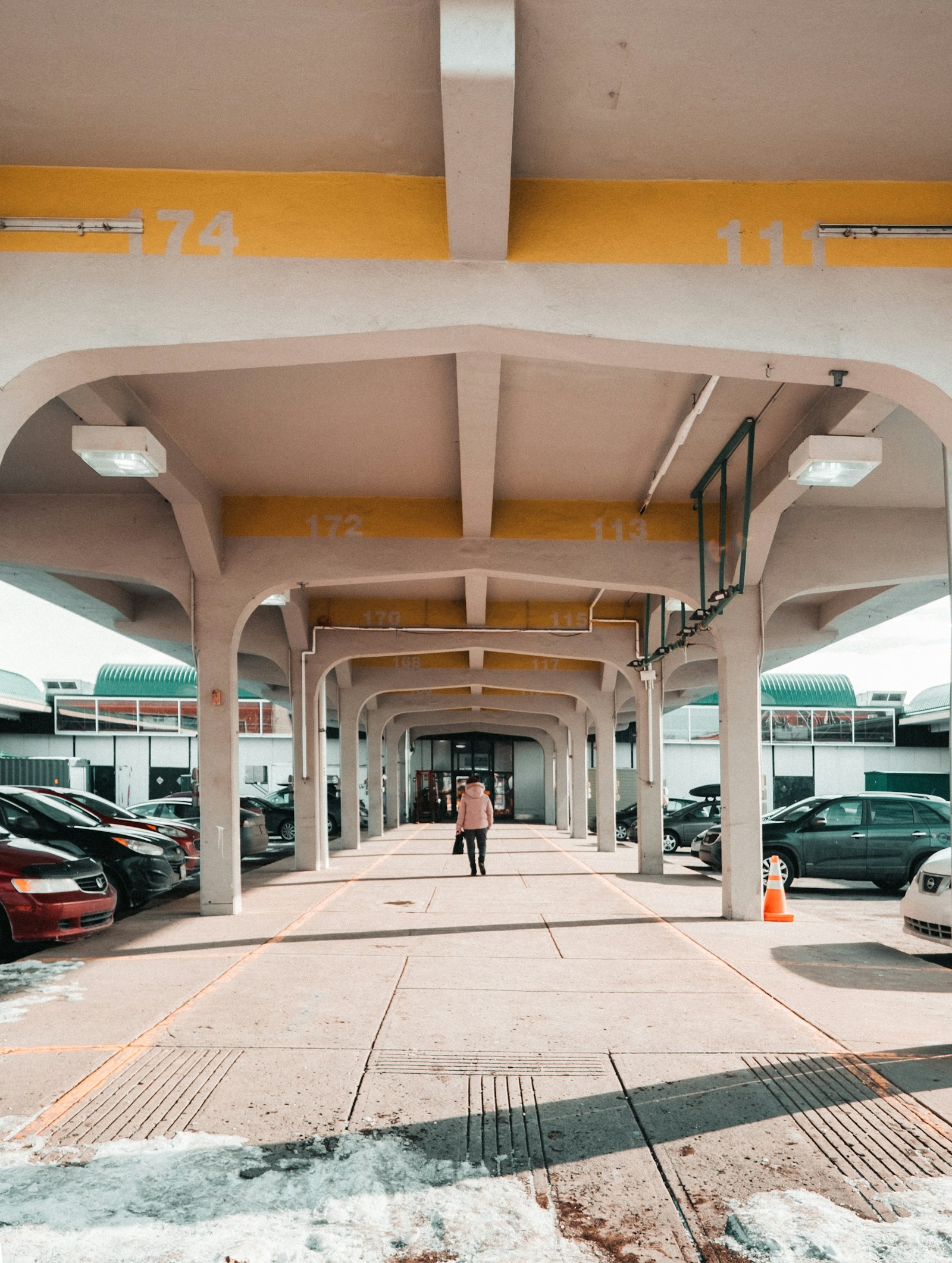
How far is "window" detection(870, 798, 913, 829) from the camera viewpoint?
16.4 metres

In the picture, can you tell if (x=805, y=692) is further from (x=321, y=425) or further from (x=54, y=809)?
(x=321, y=425)

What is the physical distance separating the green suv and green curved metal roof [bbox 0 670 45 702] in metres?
32.3

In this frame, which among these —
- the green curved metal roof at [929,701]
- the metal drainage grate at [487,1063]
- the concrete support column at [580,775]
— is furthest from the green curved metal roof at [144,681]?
the metal drainage grate at [487,1063]

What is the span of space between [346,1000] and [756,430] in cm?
617

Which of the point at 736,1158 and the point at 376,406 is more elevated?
the point at 376,406

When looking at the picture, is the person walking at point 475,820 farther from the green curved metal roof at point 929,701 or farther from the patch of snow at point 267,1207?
the green curved metal roof at point 929,701

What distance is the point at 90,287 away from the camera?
19.4 feet

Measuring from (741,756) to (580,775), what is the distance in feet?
62.1

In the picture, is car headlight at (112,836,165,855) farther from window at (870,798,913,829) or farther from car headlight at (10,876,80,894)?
window at (870,798,913,829)

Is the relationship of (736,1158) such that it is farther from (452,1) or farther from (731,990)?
(452,1)

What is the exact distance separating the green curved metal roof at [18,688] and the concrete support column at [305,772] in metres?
24.9

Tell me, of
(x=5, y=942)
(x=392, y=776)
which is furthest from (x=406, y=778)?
(x=5, y=942)

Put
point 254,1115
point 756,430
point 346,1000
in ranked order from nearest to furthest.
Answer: point 254,1115 < point 346,1000 < point 756,430

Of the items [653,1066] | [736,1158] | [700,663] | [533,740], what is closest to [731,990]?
[653,1066]
